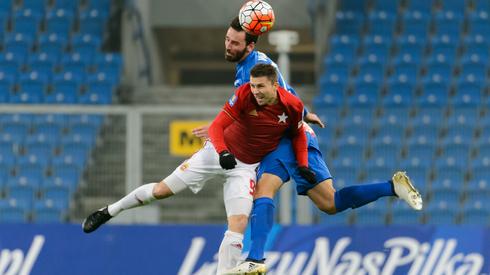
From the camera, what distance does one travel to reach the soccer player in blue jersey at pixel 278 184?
9.62 metres

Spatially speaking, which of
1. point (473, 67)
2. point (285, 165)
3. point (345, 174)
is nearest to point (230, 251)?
point (285, 165)

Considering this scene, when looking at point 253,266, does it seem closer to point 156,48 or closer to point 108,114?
point 108,114

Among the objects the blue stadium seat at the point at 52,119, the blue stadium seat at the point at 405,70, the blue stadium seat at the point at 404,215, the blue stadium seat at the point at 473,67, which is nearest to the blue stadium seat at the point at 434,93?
the blue stadium seat at the point at 405,70

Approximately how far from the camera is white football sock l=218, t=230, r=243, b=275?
32.1 feet

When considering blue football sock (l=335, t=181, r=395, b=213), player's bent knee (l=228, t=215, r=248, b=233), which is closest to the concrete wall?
blue football sock (l=335, t=181, r=395, b=213)

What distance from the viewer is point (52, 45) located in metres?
19.6

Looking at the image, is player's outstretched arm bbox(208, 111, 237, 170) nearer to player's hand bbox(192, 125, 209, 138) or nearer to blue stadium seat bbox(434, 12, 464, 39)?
player's hand bbox(192, 125, 209, 138)

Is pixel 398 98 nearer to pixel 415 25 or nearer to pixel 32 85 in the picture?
pixel 415 25

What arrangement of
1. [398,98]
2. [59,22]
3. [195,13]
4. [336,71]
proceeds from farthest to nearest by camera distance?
[195,13] < [59,22] < [336,71] < [398,98]

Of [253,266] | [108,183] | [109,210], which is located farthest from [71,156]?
[253,266]

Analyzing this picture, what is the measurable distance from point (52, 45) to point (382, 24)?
15.6 feet

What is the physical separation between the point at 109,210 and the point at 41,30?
33.8 feet

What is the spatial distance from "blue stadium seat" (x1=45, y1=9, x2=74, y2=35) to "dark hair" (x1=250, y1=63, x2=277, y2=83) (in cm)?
1104

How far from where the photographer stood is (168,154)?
13.6 meters
